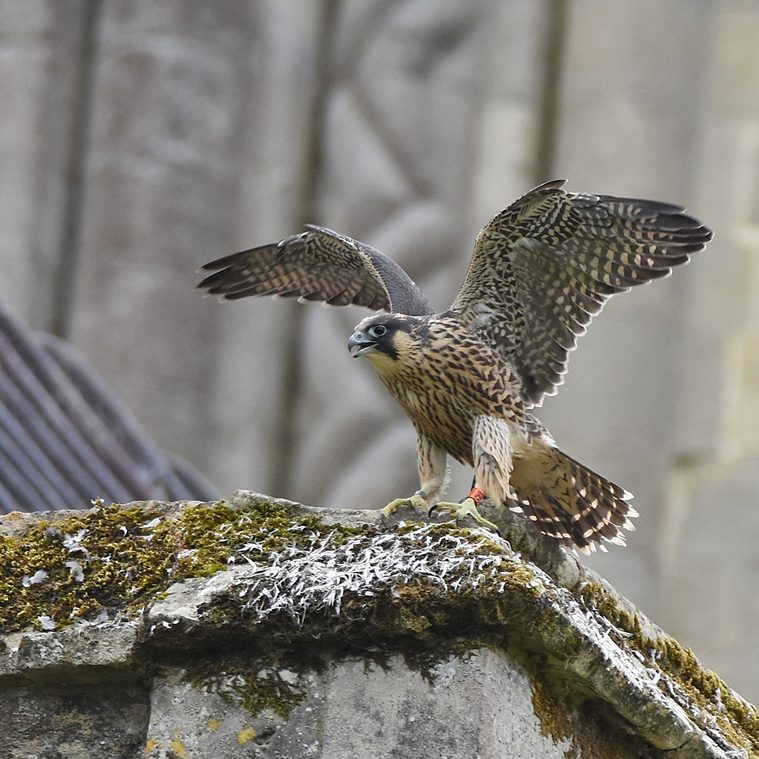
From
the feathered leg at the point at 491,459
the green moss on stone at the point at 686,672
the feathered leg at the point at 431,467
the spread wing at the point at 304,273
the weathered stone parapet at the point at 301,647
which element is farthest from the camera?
the spread wing at the point at 304,273

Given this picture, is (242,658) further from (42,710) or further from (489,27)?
(489,27)

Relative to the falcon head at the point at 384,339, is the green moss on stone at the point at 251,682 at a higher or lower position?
lower

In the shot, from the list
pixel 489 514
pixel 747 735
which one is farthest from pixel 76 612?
pixel 747 735

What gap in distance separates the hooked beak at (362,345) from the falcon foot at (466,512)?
4.39 feet

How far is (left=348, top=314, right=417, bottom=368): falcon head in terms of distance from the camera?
197 inches

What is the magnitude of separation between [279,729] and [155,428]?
16.5ft

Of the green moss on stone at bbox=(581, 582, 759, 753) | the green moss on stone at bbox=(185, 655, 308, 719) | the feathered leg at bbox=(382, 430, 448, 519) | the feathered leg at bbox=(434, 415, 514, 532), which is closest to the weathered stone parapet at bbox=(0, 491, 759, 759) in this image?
the green moss on stone at bbox=(185, 655, 308, 719)

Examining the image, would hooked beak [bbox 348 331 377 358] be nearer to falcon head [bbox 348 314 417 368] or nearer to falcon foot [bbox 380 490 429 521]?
falcon head [bbox 348 314 417 368]

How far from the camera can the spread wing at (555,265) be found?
16.4ft

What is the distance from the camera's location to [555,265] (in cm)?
519

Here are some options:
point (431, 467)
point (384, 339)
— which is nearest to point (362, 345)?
→ point (384, 339)

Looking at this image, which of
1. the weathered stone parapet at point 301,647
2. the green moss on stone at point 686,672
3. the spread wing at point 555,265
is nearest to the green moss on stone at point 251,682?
the weathered stone parapet at point 301,647

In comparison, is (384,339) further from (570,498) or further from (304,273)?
(304,273)

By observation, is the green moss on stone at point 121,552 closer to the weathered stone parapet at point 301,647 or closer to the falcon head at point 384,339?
the weathered stone parapet at point 301,647
